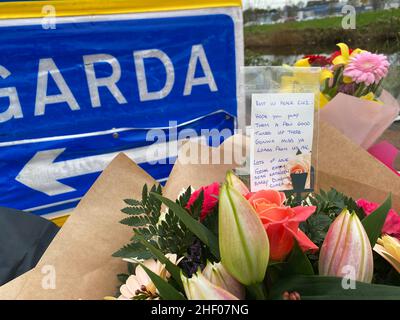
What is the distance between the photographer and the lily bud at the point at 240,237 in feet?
1.68

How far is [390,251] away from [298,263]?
0.15 m

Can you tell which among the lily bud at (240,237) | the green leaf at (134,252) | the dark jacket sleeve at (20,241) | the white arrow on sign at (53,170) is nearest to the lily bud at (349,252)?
the lily bud at (240,237)

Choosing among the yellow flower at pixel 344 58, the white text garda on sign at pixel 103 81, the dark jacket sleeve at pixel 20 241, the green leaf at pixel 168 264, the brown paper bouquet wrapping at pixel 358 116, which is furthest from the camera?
the white text garda on sign at pixel 103 81

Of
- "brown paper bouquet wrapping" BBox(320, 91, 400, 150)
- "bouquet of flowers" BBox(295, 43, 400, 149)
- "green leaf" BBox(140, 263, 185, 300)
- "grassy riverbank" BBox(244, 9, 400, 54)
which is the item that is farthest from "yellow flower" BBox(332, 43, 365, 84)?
"grassy riverbank" BBox(244, 9, 400, 54)

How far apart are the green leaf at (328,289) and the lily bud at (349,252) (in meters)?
0.02

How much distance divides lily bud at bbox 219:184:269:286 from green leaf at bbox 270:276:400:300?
0.23 ft

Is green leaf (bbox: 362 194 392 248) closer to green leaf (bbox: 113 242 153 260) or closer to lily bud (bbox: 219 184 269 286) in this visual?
lily bud (bbox: 219 184 269 286)

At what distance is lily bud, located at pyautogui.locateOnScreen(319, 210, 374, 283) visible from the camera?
575 mm

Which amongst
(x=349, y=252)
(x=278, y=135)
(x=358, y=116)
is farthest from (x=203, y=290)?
(x=358, y=116)

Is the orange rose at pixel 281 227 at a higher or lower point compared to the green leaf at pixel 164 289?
higher

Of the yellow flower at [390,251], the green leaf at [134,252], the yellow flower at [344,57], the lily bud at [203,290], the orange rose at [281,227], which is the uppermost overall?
the yellow flower at [344,57]

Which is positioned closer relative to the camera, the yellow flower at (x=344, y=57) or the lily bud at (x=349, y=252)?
the lily bud at (x=349, y=252)

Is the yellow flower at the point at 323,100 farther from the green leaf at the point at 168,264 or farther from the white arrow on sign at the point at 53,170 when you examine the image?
the white arrow on sign at the point at 53,170

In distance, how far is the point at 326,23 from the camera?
17.2 m
